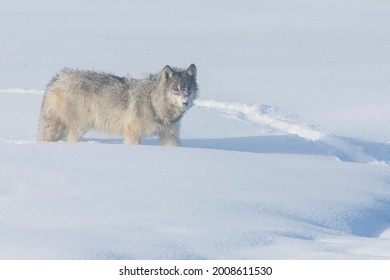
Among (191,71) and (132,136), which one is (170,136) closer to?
(132,136)

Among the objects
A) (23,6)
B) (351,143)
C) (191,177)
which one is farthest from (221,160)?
(23,6)

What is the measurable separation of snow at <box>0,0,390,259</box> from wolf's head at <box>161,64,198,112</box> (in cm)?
60

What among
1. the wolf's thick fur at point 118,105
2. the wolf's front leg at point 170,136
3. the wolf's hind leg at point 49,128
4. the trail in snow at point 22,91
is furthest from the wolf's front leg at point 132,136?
the trail in snow at point 22,91

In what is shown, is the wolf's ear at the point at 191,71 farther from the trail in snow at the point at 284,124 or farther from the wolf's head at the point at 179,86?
the trail in snow at the point at 284,124

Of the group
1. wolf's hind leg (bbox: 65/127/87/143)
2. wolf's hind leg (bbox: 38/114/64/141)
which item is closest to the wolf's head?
wolf's hind leg (bbox: 65/127/87/143)

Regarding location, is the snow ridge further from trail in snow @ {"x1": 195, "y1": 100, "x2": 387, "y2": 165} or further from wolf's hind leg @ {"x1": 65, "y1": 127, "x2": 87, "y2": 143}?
wolf's hind leg @ {"x1": 65, "y1": 127, "x2": 87, "y2": 143}

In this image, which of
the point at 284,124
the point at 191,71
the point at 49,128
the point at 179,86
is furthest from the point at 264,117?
the point at 49,128

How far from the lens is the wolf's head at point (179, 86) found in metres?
9.93

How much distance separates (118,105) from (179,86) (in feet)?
2.59

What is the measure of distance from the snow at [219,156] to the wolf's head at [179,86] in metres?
0.60

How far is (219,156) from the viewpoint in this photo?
848cm

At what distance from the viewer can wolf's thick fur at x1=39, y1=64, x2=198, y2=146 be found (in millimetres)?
9984
